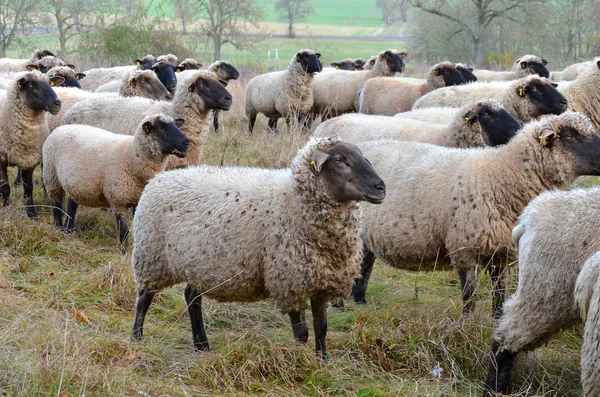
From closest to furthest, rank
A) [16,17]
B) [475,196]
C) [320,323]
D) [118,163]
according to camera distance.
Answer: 1. [320,323]
2. [475,196]
3. [118,163]
4. [16,17]

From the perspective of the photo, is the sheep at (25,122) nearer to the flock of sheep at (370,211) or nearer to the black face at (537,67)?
the flock of sheep at (370,211)

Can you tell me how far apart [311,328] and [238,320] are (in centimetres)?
58

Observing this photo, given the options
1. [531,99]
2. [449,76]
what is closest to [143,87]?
[449,76]

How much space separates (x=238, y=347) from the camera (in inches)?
173

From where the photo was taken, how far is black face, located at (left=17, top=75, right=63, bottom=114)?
345 inches

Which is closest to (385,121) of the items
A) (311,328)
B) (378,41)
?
(311,328)

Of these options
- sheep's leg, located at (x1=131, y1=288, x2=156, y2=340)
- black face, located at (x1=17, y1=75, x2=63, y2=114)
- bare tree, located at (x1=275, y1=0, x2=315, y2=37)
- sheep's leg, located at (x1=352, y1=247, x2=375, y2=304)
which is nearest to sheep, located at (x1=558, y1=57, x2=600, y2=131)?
sheep's leg, located at (x1=352, y1=247, x2=375, y2=304)

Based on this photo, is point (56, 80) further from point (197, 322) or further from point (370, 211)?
point (197, 322)

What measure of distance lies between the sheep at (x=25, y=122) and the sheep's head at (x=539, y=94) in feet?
17.7

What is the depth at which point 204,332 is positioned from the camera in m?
5.04

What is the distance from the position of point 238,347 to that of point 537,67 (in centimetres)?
904

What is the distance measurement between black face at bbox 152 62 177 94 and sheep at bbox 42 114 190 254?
407 cm

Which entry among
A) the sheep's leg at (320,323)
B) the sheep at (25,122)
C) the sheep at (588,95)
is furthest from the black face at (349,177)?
the sheep at (25,122)

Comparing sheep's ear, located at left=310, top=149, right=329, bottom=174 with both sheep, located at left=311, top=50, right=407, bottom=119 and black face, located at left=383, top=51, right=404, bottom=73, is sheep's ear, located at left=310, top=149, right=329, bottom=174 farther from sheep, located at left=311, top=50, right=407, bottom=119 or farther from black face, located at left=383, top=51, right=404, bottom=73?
black face, located at left=383, top=51, right=404, bottom=73
